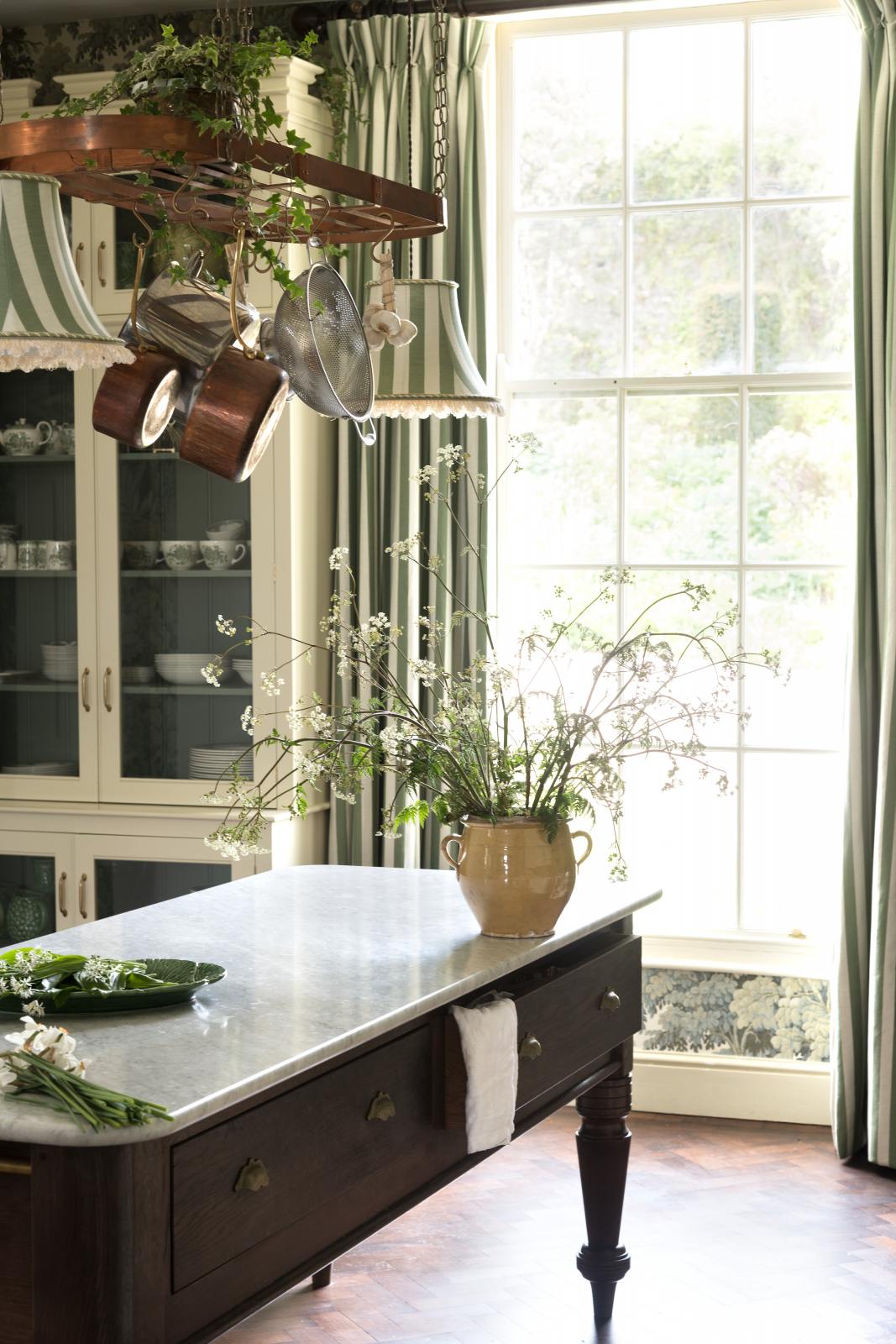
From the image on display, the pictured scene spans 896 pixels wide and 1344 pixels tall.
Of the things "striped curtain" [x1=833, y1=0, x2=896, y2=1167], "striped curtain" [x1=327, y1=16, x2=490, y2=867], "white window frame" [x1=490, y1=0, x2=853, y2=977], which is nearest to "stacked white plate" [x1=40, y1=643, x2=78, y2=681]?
"striped curtain" [x1=327, y1=16, x2=490, y2=867]

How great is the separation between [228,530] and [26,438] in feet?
2.19

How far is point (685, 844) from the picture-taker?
4316 mm

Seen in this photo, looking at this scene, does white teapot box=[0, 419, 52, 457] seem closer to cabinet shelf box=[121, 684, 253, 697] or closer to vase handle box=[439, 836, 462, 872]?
cabinet shelf box=[121, 684, 253, 697]

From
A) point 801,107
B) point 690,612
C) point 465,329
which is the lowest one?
point 690,612

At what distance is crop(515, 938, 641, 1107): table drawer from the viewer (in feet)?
7.91

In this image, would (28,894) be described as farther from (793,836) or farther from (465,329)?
(793,836)

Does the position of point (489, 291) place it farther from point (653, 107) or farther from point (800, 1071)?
point (800, 1071)

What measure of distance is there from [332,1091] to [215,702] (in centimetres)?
232

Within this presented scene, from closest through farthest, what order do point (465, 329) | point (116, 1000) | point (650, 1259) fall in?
point (116, 1000) → point (650, 1259) → point (465, 329)

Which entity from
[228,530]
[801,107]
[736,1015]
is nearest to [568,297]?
[801,107]

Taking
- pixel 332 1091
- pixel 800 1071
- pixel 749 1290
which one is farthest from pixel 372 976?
pixel 800 1071

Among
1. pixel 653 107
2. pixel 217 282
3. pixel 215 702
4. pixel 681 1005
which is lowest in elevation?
pixel 681 1005

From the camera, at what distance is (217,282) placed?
2.21 metres

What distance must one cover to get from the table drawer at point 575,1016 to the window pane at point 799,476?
5.59 ft
